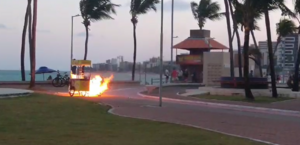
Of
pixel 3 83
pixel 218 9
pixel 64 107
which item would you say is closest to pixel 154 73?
pixel 218 9

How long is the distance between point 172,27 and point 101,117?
111ft

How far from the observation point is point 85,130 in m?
15.8

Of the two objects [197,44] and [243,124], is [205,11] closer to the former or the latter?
[197,44]

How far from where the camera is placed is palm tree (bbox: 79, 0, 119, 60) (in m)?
62.5

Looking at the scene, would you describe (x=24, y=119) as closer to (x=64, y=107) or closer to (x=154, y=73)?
(x=64, y=107)

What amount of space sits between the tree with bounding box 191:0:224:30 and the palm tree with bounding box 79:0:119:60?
11.0 metres

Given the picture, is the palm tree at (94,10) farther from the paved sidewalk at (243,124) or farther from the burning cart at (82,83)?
the paved sidewalk at (243,124)

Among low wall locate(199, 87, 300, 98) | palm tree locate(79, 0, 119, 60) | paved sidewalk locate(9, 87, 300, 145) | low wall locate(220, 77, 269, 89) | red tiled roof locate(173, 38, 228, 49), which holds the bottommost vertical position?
paved sidewalk locate(9, 87, 300, 145)

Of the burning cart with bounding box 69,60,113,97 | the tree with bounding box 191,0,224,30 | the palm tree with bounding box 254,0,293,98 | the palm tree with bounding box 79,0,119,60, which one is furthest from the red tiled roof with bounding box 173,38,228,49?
the palm tree with bounding box 254,0,293,98

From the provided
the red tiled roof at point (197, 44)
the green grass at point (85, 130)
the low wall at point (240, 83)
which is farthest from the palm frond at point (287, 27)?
the green grass at point (85, 130)

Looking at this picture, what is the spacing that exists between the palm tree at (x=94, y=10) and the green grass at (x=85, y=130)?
40.8m

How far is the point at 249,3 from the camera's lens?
107 ft

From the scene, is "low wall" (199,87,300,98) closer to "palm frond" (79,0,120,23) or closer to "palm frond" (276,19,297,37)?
"palm frond" (276,19,297,37)

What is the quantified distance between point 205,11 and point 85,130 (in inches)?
2075
